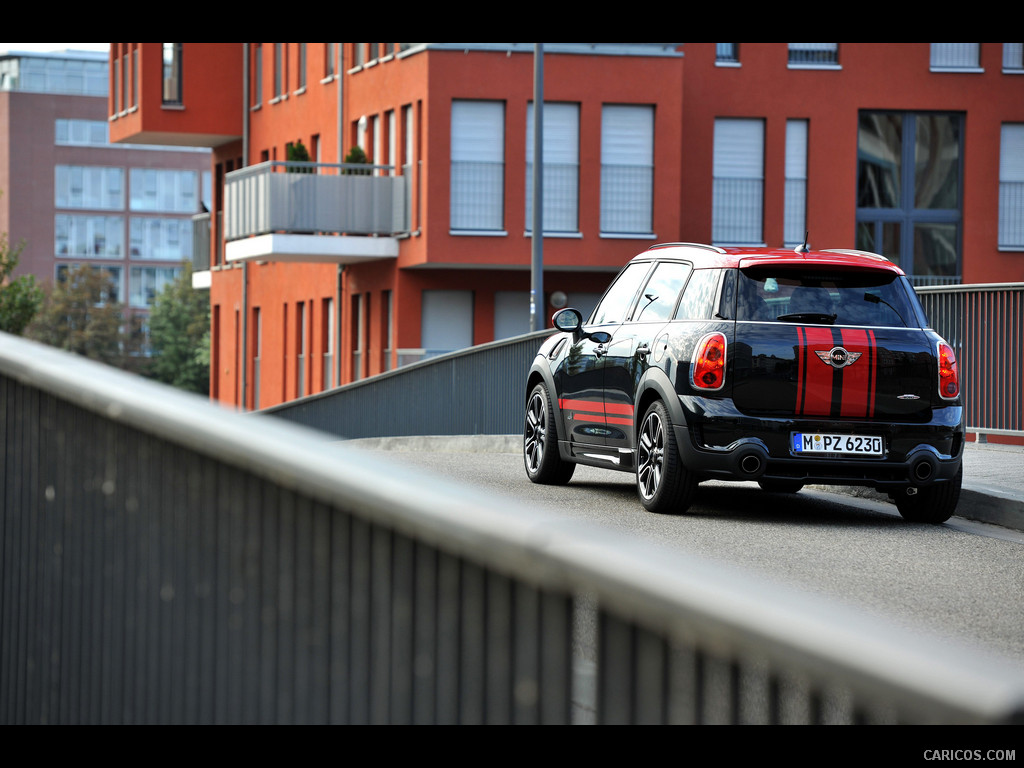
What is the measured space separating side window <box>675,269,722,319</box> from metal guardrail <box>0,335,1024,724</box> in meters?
7.56

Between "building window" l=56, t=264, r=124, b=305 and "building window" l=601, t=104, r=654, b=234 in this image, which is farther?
"building window" l=56, t=264, r=124, b=305

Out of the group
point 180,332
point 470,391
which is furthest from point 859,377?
point 180,332

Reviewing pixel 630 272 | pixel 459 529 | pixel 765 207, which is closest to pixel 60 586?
pixel 459 529

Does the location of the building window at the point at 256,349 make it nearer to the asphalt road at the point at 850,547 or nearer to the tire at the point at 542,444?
the asphalt road at the point at 850,547

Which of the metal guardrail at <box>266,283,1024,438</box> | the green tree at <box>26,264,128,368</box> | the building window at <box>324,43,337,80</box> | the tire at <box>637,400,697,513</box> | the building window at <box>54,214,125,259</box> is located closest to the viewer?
the tire at <box>637,400,697,513</box>

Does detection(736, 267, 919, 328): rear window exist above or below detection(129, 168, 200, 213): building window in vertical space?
below

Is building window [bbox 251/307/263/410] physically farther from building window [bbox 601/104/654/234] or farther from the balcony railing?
building window [bbox 601/104/654/234]

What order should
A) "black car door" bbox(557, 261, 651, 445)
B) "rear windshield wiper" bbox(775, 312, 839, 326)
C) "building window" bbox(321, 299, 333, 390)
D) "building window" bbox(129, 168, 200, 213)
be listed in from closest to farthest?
1. "rear windshield wiper" bbox(775, 312, 839, 326)
2. "black car door" bbox(557, 261, 651, 445)
3. "building window" bbox(321, 299, 333, 390)
4. "building window" bbox(129, 168, 200, 213)

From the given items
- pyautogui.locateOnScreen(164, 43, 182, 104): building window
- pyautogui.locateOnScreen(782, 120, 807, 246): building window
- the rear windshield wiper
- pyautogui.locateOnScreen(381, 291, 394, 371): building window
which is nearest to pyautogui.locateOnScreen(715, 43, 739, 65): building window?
pyautogui.locateOnScreen(782, 120, 807, 246): building window

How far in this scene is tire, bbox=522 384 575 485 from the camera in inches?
547

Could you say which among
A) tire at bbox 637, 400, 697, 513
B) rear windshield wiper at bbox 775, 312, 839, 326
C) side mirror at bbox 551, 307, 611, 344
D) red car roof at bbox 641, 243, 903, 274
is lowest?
tire at bbox 637, 400, 697, 513

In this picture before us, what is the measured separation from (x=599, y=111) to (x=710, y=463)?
26.1 m
